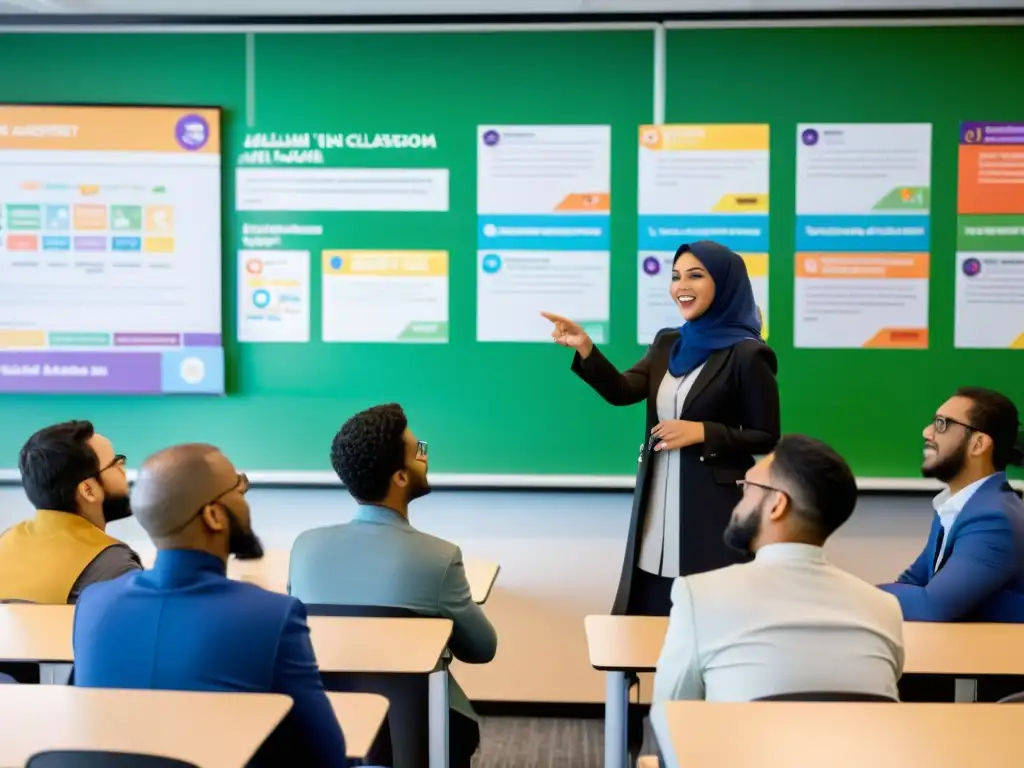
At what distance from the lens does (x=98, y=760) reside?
4.28 feet

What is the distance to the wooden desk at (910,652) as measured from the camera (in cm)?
210

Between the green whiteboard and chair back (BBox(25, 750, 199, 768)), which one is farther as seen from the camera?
the green whiteboard

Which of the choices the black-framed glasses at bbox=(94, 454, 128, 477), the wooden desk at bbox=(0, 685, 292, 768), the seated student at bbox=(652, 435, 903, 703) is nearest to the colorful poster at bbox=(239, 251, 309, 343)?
the black-framed glasses at bbox=(94, 454, 128, 477)

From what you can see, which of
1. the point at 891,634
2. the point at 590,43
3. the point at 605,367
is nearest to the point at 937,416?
the point at 605,367

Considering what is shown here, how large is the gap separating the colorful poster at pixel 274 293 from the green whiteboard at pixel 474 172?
2.0 inches

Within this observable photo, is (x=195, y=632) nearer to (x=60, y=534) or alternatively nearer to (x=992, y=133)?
(x=60, y=534)

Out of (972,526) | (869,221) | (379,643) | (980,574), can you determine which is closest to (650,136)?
(869,221)

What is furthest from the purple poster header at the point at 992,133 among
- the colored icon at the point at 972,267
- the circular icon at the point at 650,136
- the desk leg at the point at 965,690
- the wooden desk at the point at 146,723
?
the wooden desk at the point at 146,723

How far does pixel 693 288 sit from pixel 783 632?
167cm

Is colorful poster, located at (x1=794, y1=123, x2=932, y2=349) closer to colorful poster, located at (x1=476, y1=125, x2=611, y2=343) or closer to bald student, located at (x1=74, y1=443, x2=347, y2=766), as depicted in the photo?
colorful poster, located at (x1=476, y1=125, x2=611, y2=343)

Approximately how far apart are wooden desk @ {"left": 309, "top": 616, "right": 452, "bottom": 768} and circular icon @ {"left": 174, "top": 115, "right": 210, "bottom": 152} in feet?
7.96

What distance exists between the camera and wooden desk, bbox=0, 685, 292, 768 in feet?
4.54

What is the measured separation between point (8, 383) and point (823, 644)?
3.57 m

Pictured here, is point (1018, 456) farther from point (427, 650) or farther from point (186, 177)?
point (186, 177)
